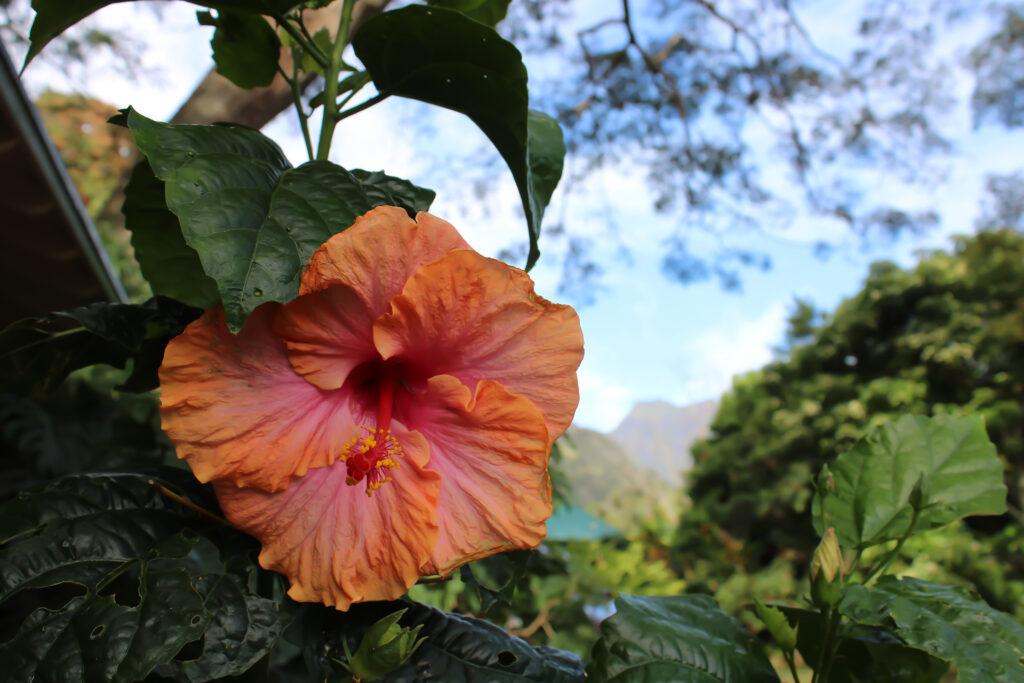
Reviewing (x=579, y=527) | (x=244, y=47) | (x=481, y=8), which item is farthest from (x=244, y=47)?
(x=579, y=527)

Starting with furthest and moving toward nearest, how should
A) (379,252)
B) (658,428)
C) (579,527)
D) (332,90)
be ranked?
1. (658,428)
2. (579,527)
3. (332,90)
4. (379,252)

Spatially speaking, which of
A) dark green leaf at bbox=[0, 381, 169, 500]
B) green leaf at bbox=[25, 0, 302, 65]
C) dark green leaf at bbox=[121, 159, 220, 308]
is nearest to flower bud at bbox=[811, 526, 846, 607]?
dark green leaf at bbox=[121, 159, 220, 308]

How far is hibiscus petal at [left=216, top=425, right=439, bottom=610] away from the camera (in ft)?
1.62

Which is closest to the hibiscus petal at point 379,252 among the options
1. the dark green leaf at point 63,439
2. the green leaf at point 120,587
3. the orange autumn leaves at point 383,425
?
the orange autumn leaves at point 383,425

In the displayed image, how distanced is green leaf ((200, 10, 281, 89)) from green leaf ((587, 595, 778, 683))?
2.24 ft

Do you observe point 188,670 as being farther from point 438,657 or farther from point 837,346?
point 837,346

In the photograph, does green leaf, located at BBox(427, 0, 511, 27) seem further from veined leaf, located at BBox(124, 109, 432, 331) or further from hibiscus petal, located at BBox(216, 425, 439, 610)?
hibiscus petal, located at BBox(216, 425, 439, 610)

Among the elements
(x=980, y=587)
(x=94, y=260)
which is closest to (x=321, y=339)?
(x=94, y=260)

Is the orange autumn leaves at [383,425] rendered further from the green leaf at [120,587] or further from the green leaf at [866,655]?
the green leaf at [866,655]

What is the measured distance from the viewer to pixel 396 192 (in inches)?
23.5

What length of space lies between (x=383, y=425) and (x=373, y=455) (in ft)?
0.10

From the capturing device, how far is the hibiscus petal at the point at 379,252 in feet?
1.51

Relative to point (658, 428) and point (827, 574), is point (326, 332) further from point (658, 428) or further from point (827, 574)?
point (658, 428)

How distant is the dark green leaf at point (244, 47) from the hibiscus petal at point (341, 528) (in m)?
0.50
